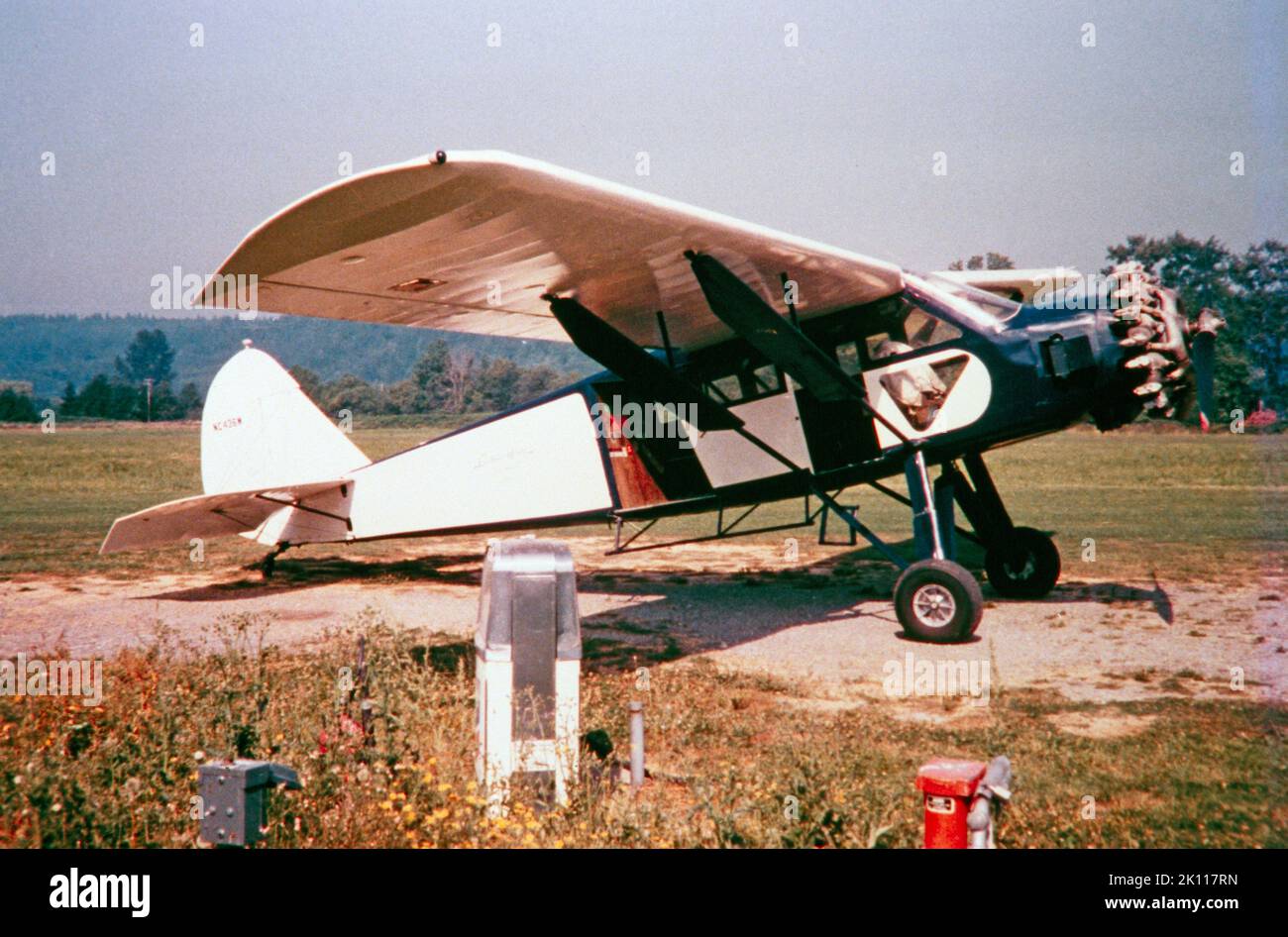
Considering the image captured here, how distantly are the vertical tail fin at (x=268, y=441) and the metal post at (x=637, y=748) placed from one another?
775 cm

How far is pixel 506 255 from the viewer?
7.53 metres

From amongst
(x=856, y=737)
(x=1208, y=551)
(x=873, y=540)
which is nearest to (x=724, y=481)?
(x=873, y=540)

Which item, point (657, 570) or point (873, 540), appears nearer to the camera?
point (873, 540)

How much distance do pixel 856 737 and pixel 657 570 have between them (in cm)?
729

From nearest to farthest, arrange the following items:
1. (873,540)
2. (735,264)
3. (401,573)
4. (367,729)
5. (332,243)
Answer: (367,729), (332,243), (735,264), (873,540), (401,573)

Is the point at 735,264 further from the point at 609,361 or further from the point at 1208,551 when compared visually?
the point at 1208,551

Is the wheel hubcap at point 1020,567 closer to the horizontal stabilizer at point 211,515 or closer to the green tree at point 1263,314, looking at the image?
the horizontal stabilizer at point 211,515

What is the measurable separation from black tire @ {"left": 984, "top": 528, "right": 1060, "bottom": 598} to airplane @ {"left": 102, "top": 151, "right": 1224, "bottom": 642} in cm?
2

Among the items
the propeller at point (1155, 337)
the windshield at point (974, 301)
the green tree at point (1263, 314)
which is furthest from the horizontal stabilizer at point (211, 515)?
the green tree at point (1263, 314)

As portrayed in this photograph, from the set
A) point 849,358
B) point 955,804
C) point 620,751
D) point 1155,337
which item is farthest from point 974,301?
point 955,804

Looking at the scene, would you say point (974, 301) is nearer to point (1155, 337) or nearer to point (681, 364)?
point (1155, 337)

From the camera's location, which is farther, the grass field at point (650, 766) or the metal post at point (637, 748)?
the metal post at point (637, 748)

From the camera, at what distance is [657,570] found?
506 inches

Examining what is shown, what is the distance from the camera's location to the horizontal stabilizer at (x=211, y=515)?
9805mm
